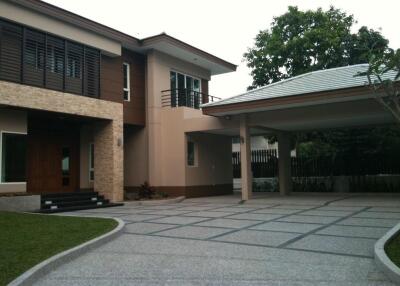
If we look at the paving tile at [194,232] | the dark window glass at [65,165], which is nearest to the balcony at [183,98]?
the dark window glass at [65,165]

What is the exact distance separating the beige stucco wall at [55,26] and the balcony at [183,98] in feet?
11.4

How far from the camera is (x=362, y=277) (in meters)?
5.75

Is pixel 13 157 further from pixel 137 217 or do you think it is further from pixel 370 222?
pixel 370 222

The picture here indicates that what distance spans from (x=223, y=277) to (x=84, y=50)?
536 inches

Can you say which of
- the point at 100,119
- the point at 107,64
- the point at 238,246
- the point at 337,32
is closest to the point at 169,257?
the point at 238,246

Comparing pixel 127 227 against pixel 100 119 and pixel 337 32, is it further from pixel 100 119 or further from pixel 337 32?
pixel 337 32

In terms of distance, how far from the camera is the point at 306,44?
24.5 metres

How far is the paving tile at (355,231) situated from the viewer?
9.00 metres

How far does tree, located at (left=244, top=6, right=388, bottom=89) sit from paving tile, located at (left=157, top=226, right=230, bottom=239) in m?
17.0

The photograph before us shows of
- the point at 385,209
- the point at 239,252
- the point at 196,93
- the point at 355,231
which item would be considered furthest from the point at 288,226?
the point at 196,93

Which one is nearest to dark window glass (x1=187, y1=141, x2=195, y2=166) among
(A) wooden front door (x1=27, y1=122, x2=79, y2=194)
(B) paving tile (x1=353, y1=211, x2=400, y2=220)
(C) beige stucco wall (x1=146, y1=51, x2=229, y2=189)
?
(C) beige stucco wall (x1=146, y1=51, x2=229, y2=189)

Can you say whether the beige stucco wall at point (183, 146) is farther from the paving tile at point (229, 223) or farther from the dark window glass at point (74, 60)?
the paving tile at point (229, 223)

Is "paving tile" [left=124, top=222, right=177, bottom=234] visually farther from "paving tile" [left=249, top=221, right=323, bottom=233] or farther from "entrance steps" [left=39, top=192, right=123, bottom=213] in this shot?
"entrance steps" [left=39, top=192, right=123, bottom=213]

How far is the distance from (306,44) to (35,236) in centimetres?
1976
